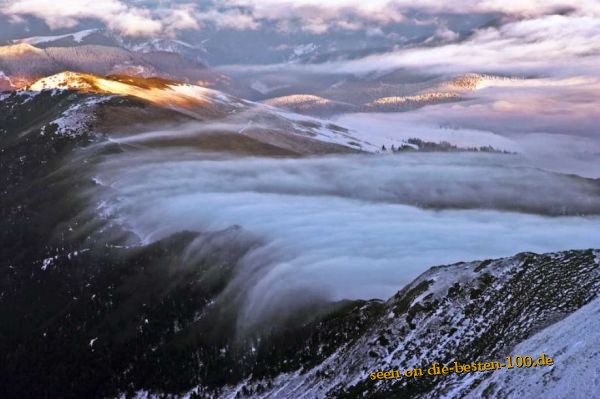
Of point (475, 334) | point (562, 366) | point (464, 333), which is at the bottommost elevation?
point (464, 333)

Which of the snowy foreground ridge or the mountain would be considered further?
the mountain

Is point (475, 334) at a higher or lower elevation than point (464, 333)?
higher

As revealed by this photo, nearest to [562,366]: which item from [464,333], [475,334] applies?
[475,334]

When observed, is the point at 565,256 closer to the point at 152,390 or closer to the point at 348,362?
the point at 348,362

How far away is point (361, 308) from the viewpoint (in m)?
122

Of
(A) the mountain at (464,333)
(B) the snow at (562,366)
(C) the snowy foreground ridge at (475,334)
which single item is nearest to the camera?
(B) the snow at (562,366)

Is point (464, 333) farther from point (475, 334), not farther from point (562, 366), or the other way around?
point (562, 366)

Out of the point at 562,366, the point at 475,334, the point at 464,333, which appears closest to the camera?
the point at 562,366

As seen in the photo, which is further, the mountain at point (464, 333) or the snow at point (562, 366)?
the mountain at point (464, 333)

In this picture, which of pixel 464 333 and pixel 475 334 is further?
pixel 464 333

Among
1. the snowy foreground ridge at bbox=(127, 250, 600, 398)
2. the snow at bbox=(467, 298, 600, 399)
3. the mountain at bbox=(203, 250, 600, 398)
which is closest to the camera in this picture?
the snow at bbox=(467, 298, 600, 399)

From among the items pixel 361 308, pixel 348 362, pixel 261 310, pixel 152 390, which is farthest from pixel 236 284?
pixel 348 362

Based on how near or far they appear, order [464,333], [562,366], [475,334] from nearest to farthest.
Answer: [562,366] < [475,334] < [464,333]

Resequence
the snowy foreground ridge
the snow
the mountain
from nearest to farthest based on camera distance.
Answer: the snow < the snowy foreground ridge < the mountain
